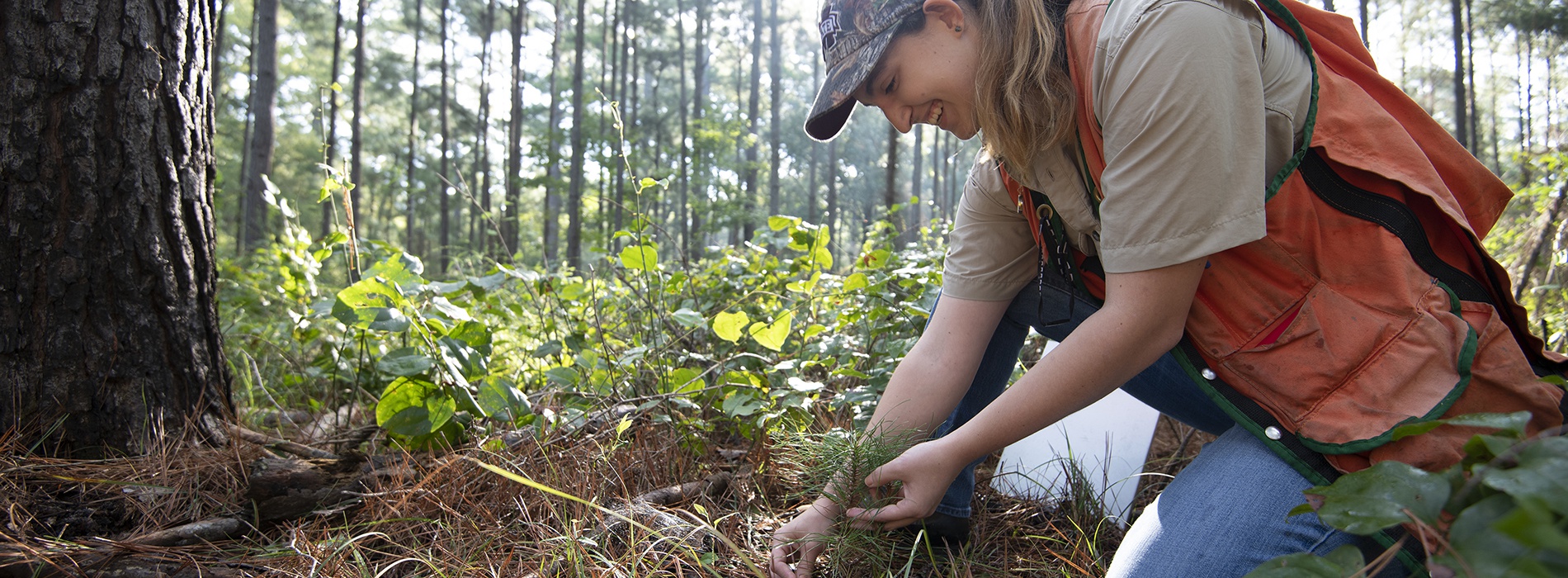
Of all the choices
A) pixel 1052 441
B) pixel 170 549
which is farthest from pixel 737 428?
pixel 170 549

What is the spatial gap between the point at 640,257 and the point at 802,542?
109cm

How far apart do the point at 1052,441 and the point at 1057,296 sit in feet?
1.79

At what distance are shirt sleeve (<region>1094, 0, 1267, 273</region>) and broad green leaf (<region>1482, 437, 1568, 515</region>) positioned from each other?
1.49 feet

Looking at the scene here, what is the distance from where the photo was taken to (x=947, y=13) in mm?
1138

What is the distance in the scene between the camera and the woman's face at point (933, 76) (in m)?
1.15

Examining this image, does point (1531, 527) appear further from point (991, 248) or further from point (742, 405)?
point (742, 405)

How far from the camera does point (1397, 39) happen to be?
17.2 metres

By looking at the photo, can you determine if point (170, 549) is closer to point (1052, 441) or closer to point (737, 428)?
point (737, 428)

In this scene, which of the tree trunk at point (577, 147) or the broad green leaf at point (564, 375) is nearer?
the broad green leaf at point (564, 375)

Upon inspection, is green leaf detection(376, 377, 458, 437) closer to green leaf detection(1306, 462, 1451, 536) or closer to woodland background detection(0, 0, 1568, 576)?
woodland background detection(0, 0, 1568, 576)

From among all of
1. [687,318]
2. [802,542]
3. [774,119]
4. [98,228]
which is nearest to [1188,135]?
[802,542]

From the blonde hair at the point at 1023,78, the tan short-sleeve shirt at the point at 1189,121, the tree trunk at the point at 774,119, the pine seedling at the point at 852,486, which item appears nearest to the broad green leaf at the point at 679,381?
the pine seedling at the point at 852,486

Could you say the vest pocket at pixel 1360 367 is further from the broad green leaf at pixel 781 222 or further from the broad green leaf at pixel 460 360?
the broad green leaf at pixel 460 360

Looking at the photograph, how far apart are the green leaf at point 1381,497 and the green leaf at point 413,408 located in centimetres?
157
